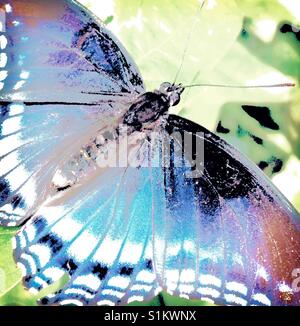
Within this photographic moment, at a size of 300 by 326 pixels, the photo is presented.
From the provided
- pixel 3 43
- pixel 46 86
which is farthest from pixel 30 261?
pixel 3 43

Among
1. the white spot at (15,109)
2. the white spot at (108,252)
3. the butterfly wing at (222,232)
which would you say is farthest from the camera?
the white spot at (15,109)

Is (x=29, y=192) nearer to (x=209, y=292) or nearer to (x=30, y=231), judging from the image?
(x=30, y=231)

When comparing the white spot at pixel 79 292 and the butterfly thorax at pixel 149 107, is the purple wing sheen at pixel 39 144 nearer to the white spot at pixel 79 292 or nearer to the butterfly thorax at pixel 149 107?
the butterfly thorax at pixel 149 107


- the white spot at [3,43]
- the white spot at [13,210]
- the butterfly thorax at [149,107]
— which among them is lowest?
the white spot at [13,210]

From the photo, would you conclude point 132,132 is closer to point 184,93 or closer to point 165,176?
point 165,176

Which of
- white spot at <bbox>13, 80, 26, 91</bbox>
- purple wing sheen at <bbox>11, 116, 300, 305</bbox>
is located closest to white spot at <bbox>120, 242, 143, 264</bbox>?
purple wing sheen at <bbox>11, 116, 300, 305</bbox>

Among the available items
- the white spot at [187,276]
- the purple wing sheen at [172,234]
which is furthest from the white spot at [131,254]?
the white spot at [187,276]

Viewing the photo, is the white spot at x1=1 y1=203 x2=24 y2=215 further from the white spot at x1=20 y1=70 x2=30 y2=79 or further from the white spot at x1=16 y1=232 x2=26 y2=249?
the white spot at x1=20 y1=70 x2=30 y2=79
